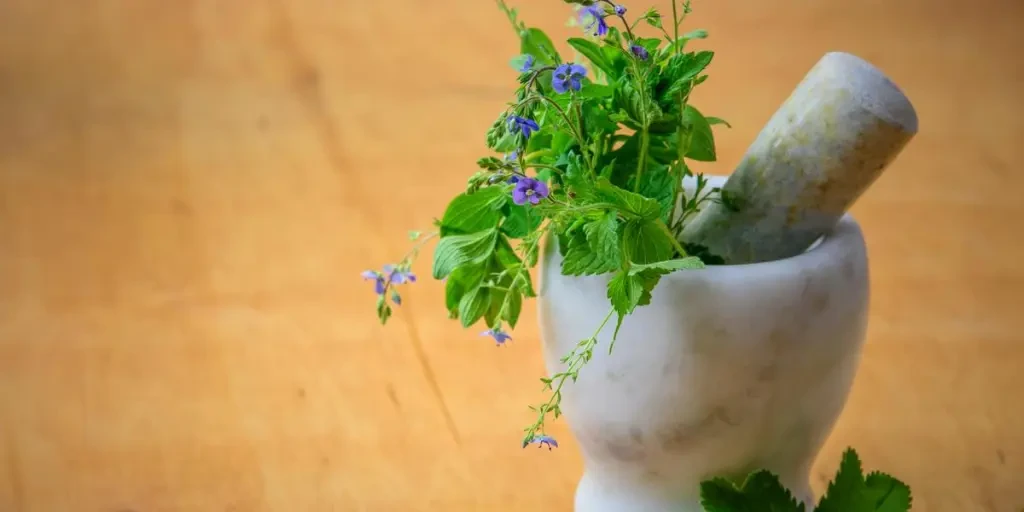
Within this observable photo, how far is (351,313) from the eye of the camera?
880mm

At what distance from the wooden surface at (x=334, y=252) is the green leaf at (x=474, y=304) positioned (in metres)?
0.17

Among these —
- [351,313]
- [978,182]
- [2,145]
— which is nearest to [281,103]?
[2,145]

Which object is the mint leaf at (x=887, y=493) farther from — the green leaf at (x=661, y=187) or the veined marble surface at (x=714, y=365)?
the green leaf at (x=661, y=187)

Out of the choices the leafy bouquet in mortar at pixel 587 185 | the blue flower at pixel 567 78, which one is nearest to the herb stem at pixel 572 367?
the leafy bouquet in mortar at pixel 587 185

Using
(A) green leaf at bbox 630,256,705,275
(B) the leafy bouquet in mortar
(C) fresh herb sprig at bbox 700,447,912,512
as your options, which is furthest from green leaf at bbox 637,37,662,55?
(C) fresh herb sprig at bbox 700,447,912,512

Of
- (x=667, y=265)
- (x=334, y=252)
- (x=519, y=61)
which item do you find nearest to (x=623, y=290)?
(x=667, y=265)

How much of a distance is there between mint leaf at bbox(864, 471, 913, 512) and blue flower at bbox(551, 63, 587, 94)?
25 cm

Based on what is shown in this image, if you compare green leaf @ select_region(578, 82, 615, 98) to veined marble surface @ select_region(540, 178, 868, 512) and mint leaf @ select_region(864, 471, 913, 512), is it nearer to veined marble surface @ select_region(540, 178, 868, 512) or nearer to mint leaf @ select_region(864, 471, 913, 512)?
veined marble surface @ select_region(540, 178, 868, 512)

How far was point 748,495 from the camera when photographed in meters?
0.54

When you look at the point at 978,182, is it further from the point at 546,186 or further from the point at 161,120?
the point at 161,120

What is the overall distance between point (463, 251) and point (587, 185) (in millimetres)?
87

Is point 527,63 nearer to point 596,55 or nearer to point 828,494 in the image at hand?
point 596,55

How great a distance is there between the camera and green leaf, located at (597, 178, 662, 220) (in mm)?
486

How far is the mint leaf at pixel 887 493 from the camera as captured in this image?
1.80 ft
